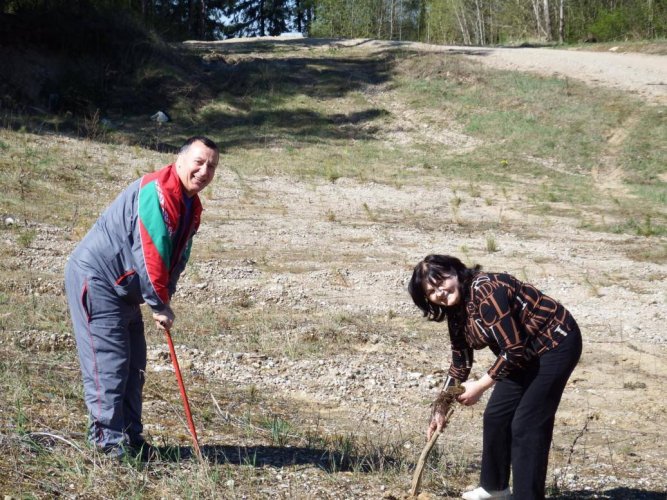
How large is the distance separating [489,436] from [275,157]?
12.5 metres

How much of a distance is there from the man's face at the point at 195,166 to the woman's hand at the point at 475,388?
1366mm

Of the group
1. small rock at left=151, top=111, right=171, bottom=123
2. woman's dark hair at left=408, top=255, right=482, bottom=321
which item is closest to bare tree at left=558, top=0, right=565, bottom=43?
small rock at left=151, top=111, right=171, bottom=123

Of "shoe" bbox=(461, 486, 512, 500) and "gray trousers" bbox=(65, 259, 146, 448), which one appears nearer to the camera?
"gray trousers" bbox=(65, 259, 146, 448)

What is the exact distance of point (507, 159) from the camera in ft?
54.7

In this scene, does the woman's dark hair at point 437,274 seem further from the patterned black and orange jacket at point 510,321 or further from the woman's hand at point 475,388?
the woman's hand at point 475,388

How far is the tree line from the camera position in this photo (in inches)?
1184

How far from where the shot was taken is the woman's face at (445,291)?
3.51 metres

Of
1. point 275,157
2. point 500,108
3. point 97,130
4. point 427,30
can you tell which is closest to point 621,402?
point 275,157

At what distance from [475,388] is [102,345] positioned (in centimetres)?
154

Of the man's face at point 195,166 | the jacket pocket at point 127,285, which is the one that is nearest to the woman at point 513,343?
the man's face at point 195,166

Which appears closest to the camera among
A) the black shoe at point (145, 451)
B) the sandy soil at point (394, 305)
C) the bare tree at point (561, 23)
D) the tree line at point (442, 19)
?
the black shoe at point (145, 451)

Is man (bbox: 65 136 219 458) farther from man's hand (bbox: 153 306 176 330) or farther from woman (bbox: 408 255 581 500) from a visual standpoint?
woman (bbox: 408 255 581 500)

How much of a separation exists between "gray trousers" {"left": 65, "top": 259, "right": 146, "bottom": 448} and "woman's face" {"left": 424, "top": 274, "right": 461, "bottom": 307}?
1246 millimetres

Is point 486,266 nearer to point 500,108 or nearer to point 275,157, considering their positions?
point 275,157
